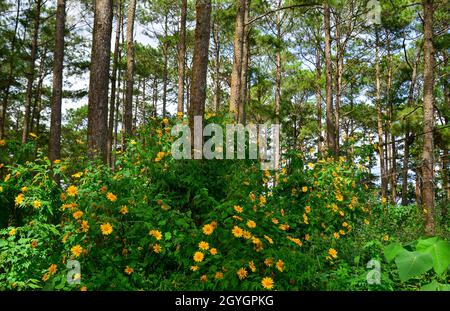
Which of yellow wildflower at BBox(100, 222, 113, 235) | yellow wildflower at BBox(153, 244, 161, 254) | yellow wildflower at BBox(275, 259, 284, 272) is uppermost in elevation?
yellow wildflower at BBox(100, 222, 113, 235)

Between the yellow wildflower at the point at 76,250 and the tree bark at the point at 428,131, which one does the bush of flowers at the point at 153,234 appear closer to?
the yellow wildflower at the point at 76,250

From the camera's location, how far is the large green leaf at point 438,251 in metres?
0.92

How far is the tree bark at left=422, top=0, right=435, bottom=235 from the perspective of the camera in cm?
653

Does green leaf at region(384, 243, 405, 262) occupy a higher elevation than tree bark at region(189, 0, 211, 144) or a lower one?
lower

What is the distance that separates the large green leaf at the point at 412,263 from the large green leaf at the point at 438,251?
0.05ft

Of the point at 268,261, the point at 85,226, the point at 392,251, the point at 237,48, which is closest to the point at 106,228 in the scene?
the point at 85,226

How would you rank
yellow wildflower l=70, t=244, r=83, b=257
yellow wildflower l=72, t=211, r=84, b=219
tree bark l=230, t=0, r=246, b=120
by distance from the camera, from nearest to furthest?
yellow wildflower l=70, t=244, r=83, b=257
yellow wildflower l=72, t=211, r=84, b=219
tree bark l=230, t=0, r=246, b=120

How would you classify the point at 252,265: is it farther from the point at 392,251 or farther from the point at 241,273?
the point at 392,251

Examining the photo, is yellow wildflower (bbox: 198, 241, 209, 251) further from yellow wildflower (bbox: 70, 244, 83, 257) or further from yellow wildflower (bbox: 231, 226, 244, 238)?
yellow wildflower (bbox: 70, 244, 83, 257)

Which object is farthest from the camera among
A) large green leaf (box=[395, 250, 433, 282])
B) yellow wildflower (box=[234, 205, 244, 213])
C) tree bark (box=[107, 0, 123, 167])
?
tree bark (box=[107, 0, 123, 167])

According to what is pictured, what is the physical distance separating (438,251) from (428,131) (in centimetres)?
653

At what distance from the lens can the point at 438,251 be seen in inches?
37.7

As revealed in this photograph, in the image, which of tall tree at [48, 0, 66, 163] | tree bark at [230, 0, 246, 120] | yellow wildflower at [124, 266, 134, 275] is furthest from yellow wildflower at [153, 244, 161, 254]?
tall tree at [48, 0, 66, 163]

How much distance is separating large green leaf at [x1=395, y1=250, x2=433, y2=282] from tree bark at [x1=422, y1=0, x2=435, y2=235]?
20.5 feet
